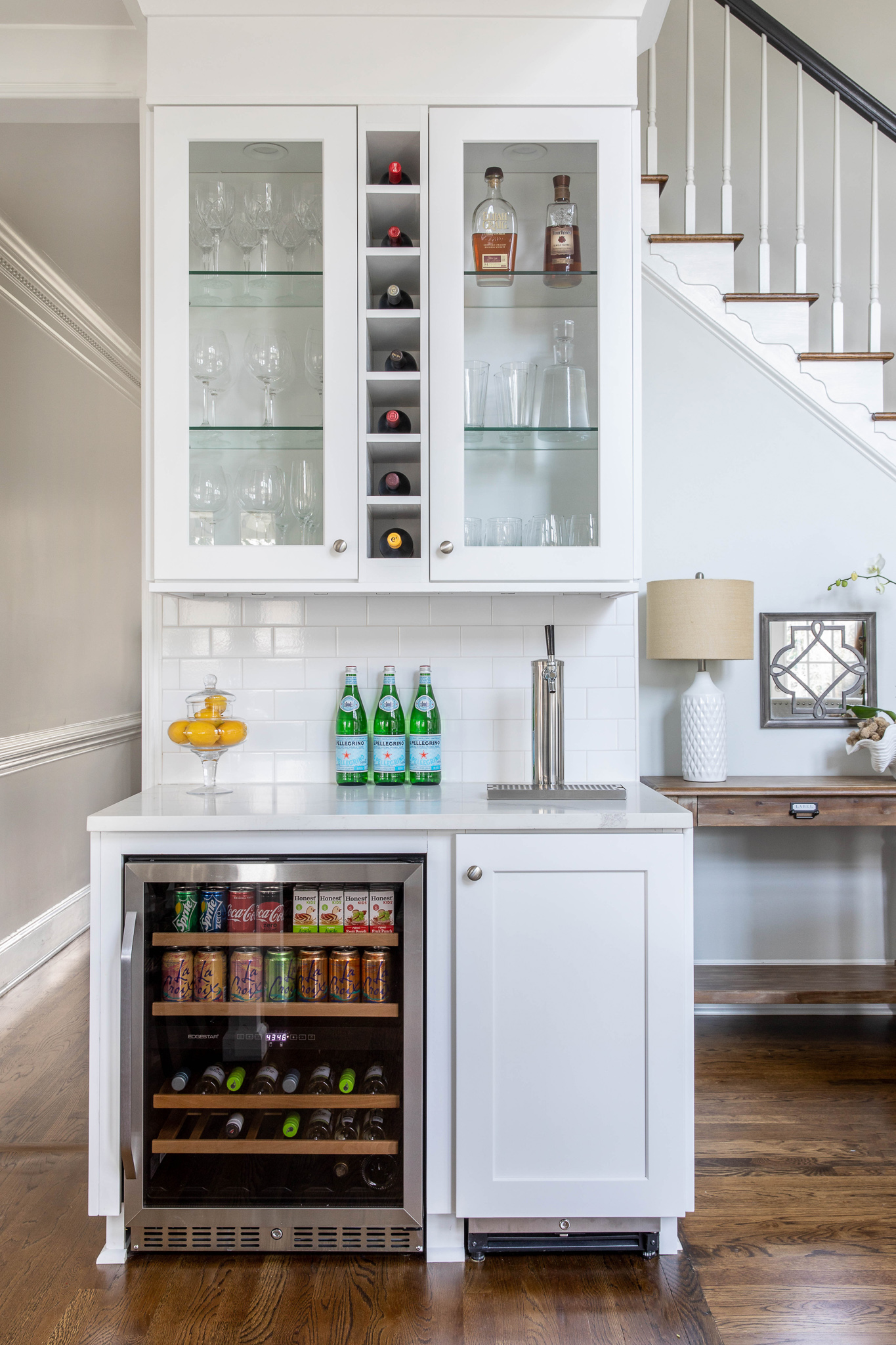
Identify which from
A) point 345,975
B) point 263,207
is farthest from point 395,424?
point 345,975

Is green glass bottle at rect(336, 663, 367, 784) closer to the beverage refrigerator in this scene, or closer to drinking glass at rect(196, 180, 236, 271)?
the beverage refrigerator

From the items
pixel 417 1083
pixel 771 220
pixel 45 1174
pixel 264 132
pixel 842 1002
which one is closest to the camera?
pixel 417 1083

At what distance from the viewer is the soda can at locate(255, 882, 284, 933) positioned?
1828 millimetres

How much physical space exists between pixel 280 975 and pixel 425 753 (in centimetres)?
63

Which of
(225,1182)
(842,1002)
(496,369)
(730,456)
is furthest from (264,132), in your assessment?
(842,1002)

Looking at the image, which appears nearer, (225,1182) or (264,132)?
(225,1182)

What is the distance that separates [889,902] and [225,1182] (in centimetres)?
250

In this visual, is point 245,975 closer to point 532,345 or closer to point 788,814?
point 532,345

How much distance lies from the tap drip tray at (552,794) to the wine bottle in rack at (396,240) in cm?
128

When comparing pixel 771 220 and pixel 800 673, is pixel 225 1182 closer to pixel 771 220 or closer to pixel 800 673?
pixel 800 673

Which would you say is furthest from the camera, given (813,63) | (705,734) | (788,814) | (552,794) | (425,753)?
(813,63)

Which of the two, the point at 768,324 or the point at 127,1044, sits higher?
the point at 768,324

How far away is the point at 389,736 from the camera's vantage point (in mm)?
2188

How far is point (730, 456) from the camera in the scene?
313 cm
